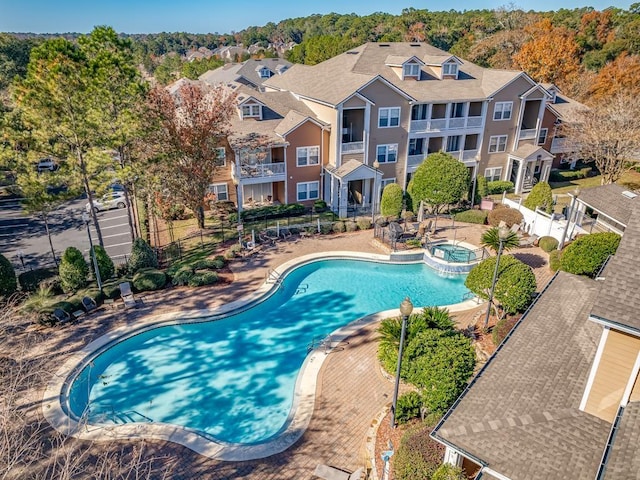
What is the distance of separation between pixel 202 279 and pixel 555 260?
20037mm

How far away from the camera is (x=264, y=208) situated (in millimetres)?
34312

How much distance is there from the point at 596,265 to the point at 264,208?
22714 millimetres

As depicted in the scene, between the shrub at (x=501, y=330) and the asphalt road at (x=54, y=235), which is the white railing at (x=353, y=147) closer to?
the asphalt road at (x=54, y=235)

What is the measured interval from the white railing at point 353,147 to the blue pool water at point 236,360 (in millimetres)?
13391

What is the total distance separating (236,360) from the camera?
61.4ft

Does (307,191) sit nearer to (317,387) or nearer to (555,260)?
(555,260)

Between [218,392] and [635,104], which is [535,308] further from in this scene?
[635,104]

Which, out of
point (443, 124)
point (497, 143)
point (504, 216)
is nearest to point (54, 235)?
point (443, 124)

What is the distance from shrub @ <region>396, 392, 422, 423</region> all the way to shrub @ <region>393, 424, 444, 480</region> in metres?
1.90

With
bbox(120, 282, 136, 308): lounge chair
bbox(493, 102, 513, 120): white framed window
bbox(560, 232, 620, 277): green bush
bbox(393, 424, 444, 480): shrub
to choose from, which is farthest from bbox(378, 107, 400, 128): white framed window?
bbox(393, 424, 444, 480): shrub

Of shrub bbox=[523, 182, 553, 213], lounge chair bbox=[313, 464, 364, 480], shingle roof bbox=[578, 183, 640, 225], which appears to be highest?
shingle roof bbox=[578, 183, 640, 225]

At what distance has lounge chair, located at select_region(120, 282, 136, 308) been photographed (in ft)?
70.8

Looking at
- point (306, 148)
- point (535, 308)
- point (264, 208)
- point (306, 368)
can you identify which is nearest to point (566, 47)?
point (306, 148)

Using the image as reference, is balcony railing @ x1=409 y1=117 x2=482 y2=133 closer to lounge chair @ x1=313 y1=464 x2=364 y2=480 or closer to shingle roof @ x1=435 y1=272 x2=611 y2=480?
shingle roof @ x1=435 y1=272 x2=611 y2=480
